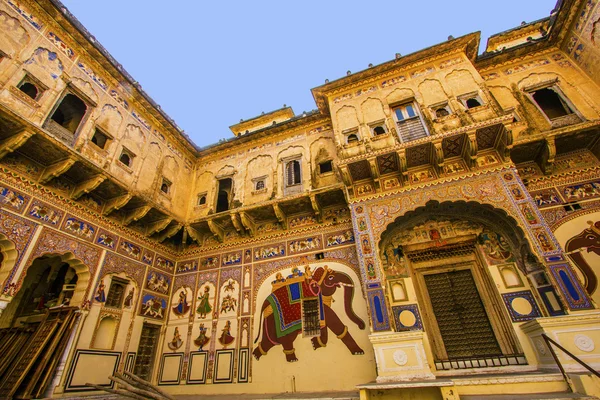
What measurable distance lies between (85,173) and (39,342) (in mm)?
4172

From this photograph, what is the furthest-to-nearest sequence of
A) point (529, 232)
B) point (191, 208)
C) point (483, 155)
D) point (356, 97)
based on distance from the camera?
1. point (191, 208)
2. point (356, 97)
3. point (483, 155)
4. point (529, 232)

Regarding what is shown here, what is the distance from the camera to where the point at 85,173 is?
25.2 ft

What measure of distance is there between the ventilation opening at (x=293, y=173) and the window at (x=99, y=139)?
5.87m

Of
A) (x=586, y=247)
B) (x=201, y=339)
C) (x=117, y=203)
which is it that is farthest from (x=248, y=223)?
(x=586, y=247)

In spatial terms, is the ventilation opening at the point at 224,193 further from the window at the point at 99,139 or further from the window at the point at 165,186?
the window at the point at 99,139

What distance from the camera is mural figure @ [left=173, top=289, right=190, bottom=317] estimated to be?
929 cm

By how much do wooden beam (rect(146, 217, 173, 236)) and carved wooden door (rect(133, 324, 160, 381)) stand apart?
115 inches

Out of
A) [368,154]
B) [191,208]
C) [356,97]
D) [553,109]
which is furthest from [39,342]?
[553,109]

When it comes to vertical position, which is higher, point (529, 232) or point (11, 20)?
point (11, 20)

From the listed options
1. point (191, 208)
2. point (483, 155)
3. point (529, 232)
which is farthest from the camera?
point (191, 208)

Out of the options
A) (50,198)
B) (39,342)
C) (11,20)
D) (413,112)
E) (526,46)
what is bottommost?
(39,342)

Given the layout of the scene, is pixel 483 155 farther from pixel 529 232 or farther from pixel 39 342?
pixel 39 342

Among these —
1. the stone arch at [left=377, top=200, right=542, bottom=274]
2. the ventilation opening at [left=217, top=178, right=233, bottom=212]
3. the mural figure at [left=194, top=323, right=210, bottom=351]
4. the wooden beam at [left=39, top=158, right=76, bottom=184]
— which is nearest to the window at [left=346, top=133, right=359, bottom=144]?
the stone arch at [left=377, top=200, right=542, bottom=274]

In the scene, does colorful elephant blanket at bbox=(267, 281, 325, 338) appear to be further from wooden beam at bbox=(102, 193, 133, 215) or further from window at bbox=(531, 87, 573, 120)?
window at bbox=(531, 87, 573, 120)
